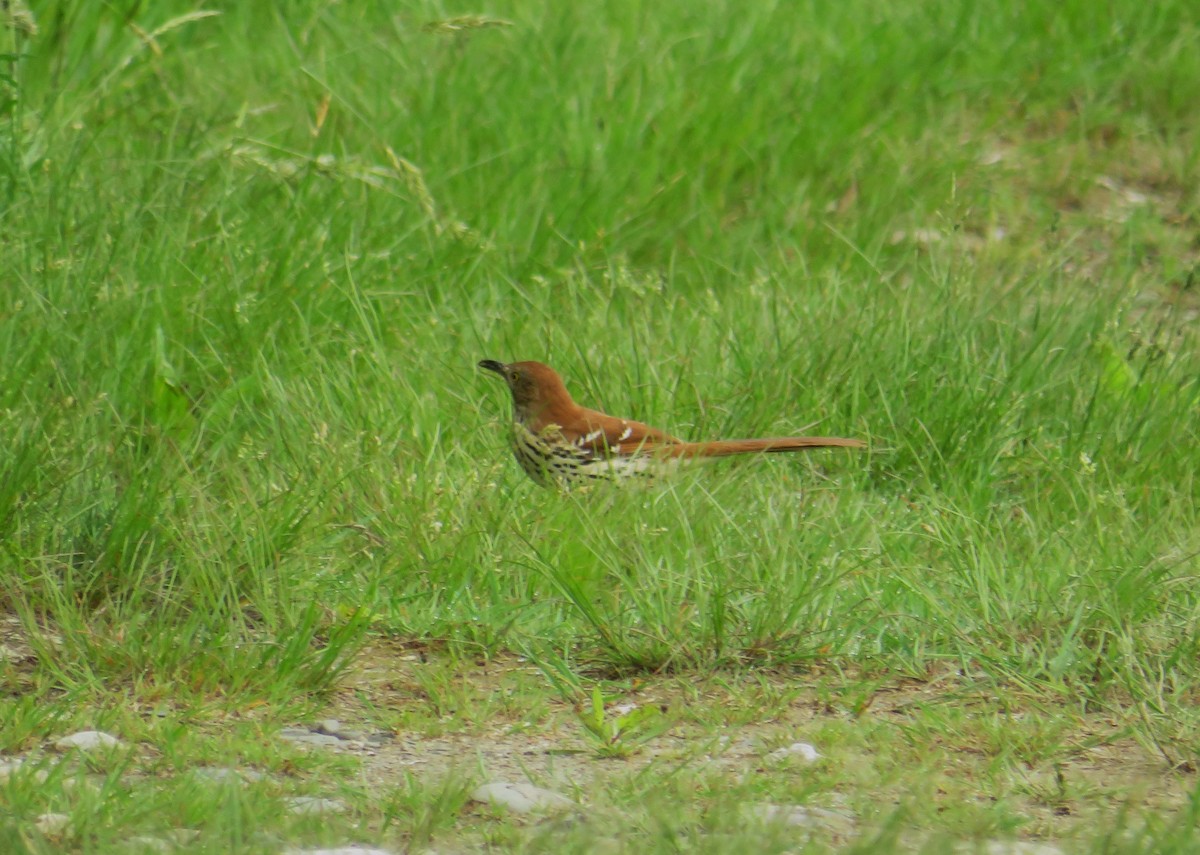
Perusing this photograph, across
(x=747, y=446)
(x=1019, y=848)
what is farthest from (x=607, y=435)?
(x=1019, y=848)

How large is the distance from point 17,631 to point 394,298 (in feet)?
6.13

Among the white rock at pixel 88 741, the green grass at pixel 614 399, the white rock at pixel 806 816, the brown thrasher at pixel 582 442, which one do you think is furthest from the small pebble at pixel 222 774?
the brown thrasher at pixel 582 442

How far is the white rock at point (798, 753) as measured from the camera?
3.07 meters

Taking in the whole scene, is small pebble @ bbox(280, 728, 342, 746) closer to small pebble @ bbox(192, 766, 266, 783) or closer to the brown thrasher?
small pebble @ bbox(192, 766, 266, 783)

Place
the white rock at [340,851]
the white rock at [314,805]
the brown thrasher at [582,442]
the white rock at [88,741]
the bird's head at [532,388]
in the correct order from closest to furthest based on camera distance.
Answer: the white rock at [340,851]
the white rock at [314,805]
the white rock at [88,741]
the brown thrasher at [582,442]
the bird's head at [532,388]

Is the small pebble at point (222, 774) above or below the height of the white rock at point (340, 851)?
below

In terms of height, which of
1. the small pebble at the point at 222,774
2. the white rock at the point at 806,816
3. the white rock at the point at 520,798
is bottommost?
the white rock at the point at 806,816

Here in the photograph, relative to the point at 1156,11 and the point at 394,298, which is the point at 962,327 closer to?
the point at 394,298

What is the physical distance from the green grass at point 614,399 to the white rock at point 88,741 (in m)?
0.05

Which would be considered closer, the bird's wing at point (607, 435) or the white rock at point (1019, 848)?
the white rock at point (1019, 848)

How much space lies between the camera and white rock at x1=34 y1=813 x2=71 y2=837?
2584mm

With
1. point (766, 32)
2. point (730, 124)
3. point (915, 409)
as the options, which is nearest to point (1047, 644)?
point (915, 409)

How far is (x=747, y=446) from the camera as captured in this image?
441cm

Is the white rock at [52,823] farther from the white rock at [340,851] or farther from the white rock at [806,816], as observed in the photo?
the white rock at [806,816]
